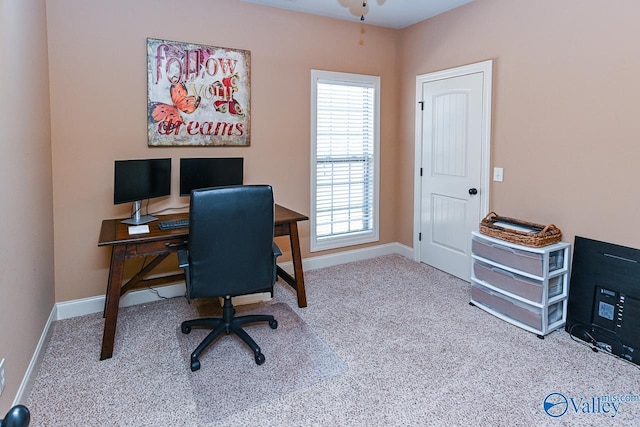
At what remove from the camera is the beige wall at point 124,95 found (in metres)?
2.93

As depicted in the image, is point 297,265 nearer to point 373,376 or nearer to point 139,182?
point 373,376

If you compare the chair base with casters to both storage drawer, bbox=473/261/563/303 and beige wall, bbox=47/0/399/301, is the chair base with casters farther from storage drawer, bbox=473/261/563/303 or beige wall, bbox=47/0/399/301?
storage drawer, bbox=473/261/563/303

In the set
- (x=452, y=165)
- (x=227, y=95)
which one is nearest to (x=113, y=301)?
(x=227, y=95)

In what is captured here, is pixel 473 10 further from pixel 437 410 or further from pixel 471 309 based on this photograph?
pixel 437 410

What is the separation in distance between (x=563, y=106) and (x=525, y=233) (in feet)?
3.24

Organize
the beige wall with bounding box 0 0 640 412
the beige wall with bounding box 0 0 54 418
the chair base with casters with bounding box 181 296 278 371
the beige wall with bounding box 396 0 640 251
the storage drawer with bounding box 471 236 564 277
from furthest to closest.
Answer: the storage drawer with bounding box 471 236 564 277, the beige wall with bounding box 396 0 640 251, the chair base with casters with bounding box 181 296 278 371, the beige wall with bounding box 0 0 640 412, the beige wall with bounding box 0 0 54 418

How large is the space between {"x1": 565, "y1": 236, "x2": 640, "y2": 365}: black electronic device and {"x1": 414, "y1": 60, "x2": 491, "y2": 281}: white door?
1.00m

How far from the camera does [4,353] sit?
178 cm

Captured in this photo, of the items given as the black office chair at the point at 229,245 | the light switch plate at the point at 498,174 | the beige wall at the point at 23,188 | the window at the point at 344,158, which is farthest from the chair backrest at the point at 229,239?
the light switch plate at the point at 498,174

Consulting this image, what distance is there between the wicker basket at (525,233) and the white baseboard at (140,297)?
1474mm

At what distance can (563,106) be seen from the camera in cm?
292

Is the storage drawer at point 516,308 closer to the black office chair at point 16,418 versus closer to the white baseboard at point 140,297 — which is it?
the white baseboard at point 140,297

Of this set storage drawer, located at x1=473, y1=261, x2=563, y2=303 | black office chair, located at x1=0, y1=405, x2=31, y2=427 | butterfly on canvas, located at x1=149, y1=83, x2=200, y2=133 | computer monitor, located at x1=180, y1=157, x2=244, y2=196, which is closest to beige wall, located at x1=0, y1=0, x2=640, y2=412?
butterfly on canvas, located at x1=149, y1=83, x2=200, y2=133

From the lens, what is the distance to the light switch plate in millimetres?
3431
